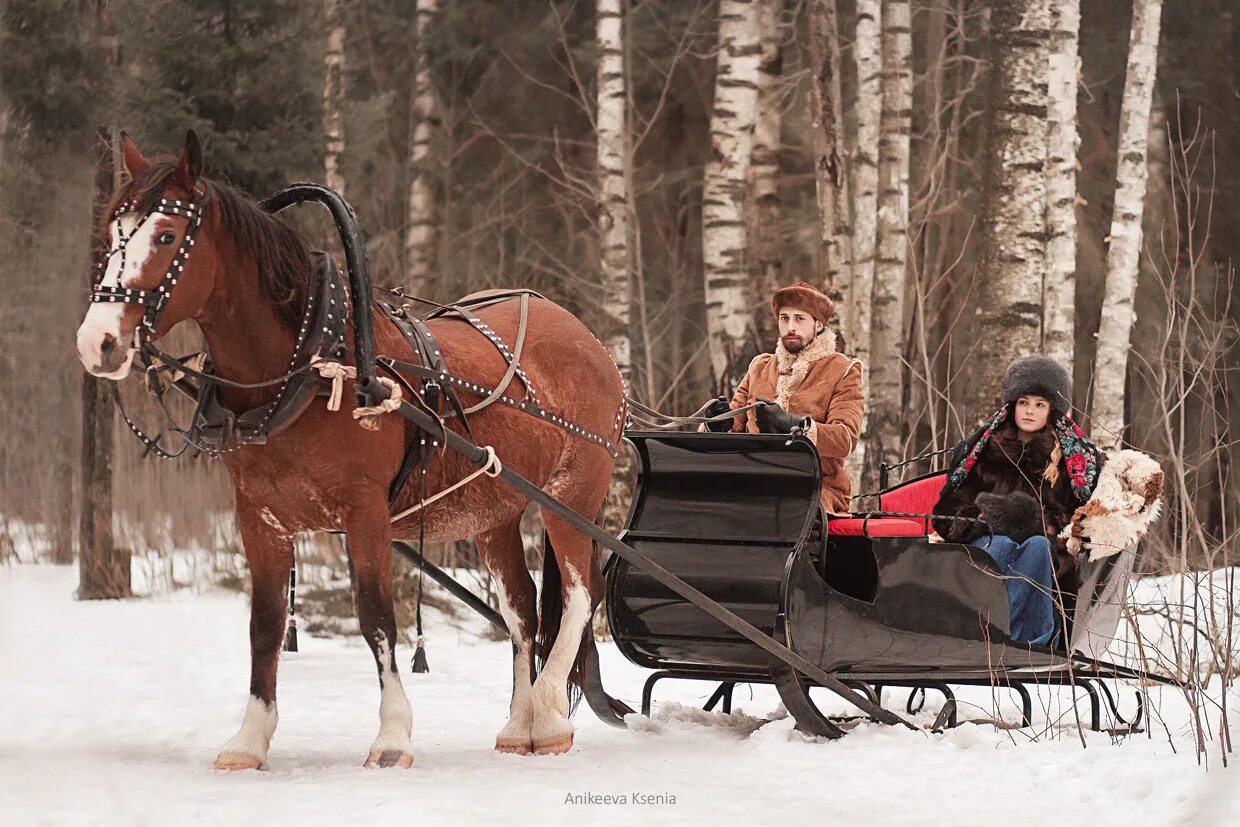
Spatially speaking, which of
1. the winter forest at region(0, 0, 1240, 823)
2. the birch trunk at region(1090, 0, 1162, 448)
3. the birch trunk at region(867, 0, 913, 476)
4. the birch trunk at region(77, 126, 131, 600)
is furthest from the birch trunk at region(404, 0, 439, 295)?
the birch trunk at region(1090, 0, 1162, 448)

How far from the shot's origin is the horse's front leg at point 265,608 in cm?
489

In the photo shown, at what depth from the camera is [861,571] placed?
609 centimetres

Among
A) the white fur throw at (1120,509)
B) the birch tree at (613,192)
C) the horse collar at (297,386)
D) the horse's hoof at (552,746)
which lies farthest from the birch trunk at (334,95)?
the white fur throw at (1120,509)

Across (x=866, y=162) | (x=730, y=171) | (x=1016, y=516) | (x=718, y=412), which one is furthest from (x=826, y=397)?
(x=866, y=162)

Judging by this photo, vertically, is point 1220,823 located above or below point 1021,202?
below

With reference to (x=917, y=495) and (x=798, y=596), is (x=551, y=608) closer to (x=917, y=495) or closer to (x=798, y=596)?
(x=798, y=596)

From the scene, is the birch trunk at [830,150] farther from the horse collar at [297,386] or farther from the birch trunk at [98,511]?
the horse collar at [297,386]

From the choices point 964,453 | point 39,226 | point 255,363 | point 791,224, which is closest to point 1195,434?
point 791,224

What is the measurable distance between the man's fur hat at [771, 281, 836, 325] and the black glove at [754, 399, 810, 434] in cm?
49

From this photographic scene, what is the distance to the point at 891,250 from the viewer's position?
10.8 metres

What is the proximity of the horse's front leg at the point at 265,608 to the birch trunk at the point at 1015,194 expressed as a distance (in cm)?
467

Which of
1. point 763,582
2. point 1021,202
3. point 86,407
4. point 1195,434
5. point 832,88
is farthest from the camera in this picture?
point 1195,434

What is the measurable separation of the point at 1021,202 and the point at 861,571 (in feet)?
10.1

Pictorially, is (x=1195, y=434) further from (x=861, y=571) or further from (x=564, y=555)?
→ (x=564, y=555)
